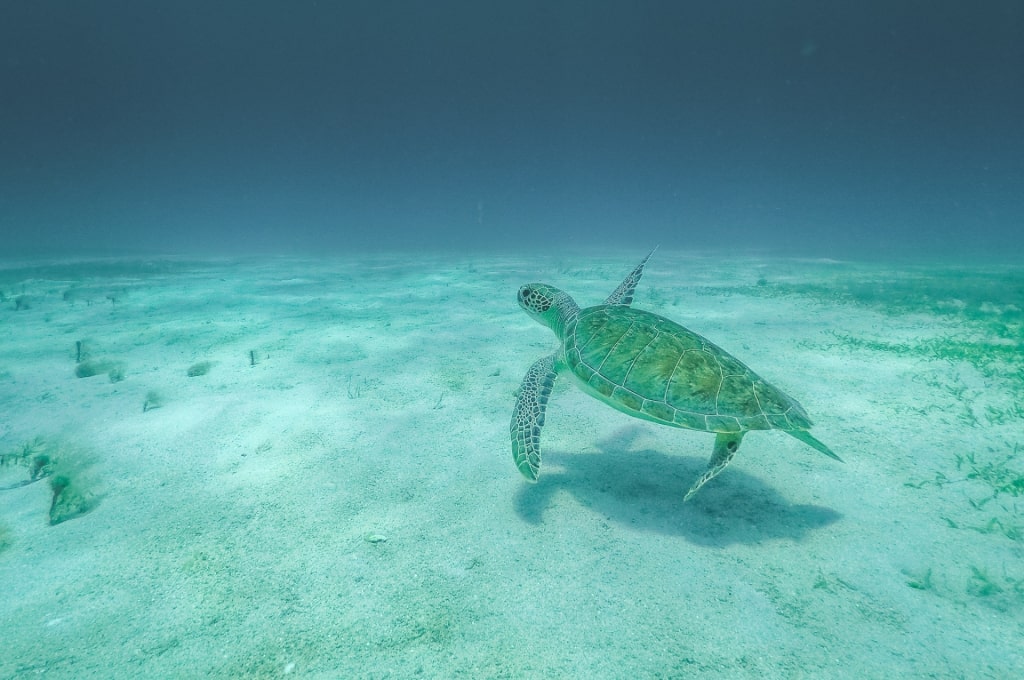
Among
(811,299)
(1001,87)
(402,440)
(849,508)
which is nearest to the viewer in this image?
(849,508)

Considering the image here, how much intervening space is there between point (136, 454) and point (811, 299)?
14.2 meters

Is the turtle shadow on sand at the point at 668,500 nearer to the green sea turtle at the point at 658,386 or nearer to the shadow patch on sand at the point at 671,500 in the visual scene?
the shadow patch on sand at the point at 671,500

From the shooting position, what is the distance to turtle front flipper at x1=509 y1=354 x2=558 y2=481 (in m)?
3.20

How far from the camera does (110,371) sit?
6066mm

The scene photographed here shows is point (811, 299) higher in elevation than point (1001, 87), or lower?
lower

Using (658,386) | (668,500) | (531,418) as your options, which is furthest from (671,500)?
(531,418)

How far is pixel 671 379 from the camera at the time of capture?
3299 mm

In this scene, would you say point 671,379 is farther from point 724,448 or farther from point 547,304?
point 547,304

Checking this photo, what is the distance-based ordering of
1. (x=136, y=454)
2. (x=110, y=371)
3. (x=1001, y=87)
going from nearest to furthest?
(x=136, y=454) < (x=110, y=371) < (x=1001, y=87)

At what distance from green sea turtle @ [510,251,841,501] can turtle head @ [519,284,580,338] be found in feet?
1.75

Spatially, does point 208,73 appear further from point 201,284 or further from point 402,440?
point 402,440

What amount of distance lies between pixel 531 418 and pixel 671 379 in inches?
50.5

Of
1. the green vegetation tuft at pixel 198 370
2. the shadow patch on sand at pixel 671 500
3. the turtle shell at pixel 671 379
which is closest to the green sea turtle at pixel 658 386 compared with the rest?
the turtle shell at pixel 671 379

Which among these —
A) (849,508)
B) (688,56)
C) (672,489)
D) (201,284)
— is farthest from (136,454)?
(688,56)
